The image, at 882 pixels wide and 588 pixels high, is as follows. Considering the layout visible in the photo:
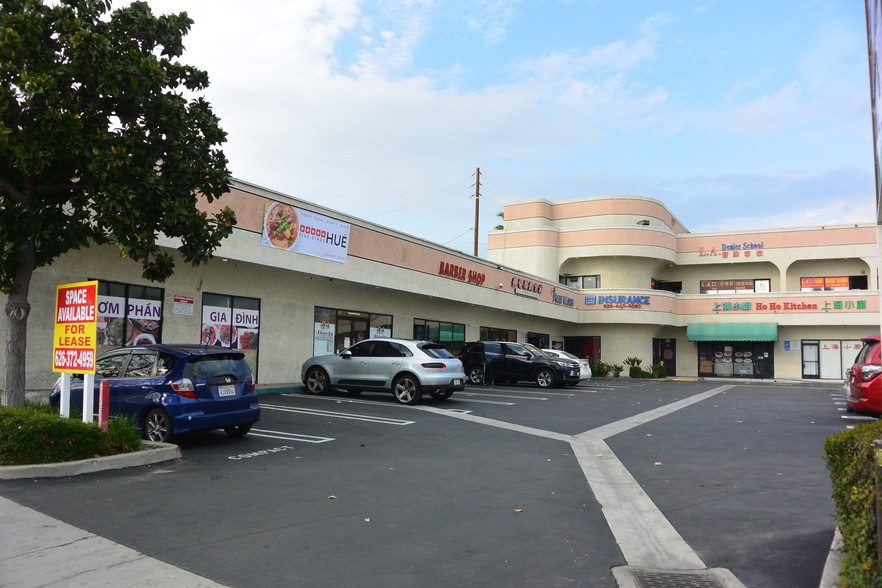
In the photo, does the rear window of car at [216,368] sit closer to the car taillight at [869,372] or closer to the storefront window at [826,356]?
the car taillight at [869,372]

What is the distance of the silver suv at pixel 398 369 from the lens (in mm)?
15844

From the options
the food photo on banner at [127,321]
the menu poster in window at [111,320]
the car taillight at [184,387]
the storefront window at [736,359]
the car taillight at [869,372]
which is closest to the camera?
the car taillight at [184,387]

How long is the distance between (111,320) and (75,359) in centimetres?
590

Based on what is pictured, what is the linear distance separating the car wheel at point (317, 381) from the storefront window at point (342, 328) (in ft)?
9.54

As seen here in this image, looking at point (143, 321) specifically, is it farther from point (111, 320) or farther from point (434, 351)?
point (434, 351)

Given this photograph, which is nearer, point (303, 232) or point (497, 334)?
point (303, 232)

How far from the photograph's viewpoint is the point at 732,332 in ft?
125

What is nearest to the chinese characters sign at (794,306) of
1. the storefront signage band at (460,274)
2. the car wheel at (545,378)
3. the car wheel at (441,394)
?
the storefront signage band at (460,274)

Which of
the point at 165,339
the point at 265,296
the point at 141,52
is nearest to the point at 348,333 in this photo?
the point at 265,296

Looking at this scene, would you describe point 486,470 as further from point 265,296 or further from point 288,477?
point 265,296

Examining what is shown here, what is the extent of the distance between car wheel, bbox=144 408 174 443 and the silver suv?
7.20m

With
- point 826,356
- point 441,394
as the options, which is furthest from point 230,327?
point 826,356

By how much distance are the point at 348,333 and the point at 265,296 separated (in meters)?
4.12

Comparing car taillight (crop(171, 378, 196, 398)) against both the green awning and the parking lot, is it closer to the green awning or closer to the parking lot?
the parking lot
